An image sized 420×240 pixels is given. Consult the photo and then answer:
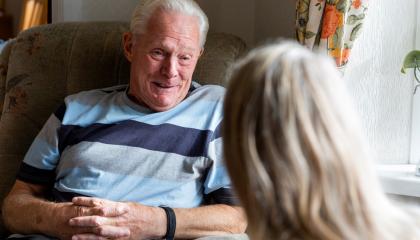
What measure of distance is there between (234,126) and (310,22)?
3.52ft

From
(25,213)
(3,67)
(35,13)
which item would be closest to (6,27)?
(35,13)

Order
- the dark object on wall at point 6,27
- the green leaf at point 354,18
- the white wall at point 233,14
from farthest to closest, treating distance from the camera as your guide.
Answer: the dark object on wall at point 6,27
the white wall at point 233,14
the green leaf at point 354,18

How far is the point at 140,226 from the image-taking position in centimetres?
151

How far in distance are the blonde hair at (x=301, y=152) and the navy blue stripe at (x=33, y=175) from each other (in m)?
1.14

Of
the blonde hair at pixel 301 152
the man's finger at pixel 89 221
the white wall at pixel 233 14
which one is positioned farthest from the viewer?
the white wall at pixel 233 14

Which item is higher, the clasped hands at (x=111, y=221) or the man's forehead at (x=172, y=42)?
the man's forehead at (x=172, y=42)

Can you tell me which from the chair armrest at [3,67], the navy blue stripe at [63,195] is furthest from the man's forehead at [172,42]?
the chair armrest at [3,67]

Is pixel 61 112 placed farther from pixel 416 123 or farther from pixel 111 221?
pixel 416 123

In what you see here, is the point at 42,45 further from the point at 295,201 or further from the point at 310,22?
the point at 295,201

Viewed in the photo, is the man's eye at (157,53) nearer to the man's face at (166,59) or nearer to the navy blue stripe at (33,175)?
the man's face at (166,59)

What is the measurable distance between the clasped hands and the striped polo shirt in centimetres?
10

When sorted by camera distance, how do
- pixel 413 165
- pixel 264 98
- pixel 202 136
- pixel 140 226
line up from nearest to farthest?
pixel 264 98, pixel 140 226, pixel 202 136, pixel 413 165

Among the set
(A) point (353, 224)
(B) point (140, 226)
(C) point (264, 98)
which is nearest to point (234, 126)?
(C) point (264, 98)

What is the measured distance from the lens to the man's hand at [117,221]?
4.91 ft
